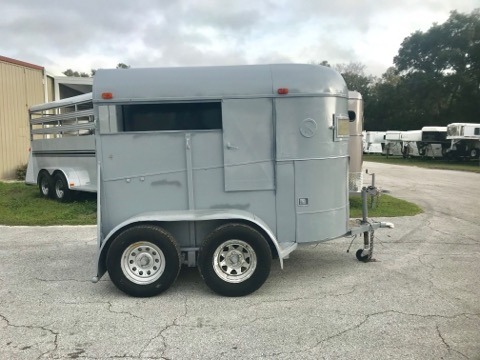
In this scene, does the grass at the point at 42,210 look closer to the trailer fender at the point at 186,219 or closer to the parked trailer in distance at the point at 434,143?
the trailer fender at the point at 186,219

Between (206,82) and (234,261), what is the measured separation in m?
2.11

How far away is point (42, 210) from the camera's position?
35.1ft

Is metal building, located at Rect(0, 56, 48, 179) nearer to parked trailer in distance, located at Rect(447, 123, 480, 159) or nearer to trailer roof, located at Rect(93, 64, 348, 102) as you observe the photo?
trailer roof, located at Rect(93, 64, 348, 102)

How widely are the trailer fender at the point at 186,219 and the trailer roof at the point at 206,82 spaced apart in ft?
4.42

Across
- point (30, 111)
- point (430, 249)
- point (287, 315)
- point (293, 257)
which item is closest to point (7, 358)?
point (287, 315)

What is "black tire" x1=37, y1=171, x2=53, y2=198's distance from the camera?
11953mm

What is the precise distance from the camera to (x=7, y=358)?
11.8 ft

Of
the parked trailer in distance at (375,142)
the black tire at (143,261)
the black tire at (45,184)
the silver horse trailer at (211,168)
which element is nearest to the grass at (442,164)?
the parked trailer in distance at (375,142)

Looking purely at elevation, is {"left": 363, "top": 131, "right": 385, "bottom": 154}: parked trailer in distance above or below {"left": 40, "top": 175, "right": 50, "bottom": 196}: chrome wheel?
above

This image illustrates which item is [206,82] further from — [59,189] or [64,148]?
[59,189]

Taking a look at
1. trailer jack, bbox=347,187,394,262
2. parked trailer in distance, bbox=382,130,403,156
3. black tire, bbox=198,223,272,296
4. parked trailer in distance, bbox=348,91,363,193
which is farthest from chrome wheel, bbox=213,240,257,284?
parked trailer in distance, bbox=382,130,403,156

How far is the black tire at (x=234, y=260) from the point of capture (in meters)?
4.82

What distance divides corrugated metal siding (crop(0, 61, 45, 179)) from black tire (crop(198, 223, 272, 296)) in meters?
14.7

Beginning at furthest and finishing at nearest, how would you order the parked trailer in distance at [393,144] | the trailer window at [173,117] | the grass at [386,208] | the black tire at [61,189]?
1. the parked trailer in distance at [393,144]
2. the black tire at [61,189]
3. the grass at [386,208]
4. the trailer window at [173,117]
